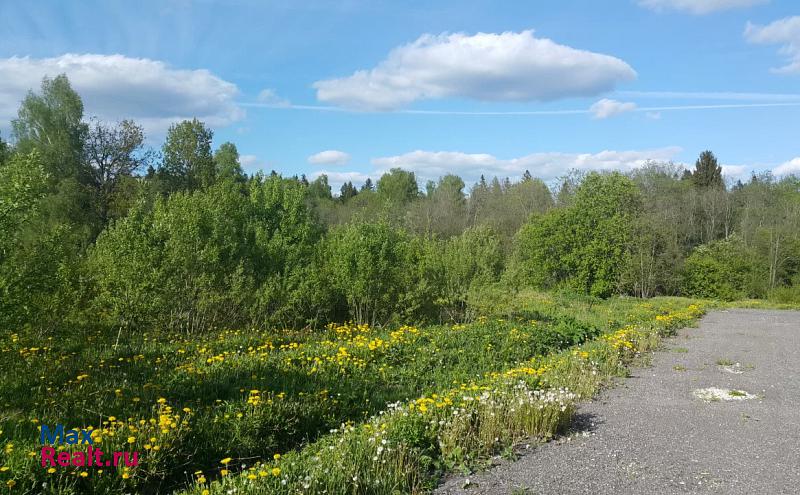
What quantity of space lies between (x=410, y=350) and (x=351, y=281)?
13.6 ft

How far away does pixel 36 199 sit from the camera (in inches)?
241

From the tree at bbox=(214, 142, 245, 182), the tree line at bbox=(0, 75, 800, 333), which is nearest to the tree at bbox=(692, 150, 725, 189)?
the tree line at bbox=(0, 75, 800, 333)

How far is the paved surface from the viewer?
14.6 feet

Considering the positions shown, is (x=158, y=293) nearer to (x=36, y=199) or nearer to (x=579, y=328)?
(x=36, y=199)

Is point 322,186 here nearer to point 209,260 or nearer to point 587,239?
point 587,239

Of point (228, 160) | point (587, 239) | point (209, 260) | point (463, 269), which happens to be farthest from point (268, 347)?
point (228, 160)

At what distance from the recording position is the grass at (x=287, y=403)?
4.33 m

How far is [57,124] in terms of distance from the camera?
28844mm

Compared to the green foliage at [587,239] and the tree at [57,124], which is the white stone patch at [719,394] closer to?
the green foliage at [587,239]

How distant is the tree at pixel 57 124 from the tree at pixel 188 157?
230 inches

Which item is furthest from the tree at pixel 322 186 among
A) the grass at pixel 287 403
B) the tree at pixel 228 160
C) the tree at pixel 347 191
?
the grass at pixel 287 403

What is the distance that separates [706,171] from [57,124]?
57.0 m

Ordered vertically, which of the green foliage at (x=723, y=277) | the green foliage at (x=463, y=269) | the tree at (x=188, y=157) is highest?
the tree at (x=188, y=157)

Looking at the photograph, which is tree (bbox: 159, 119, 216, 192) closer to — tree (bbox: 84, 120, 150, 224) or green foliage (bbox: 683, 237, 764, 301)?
tree (bbox: 84, 120, 150, 224)
